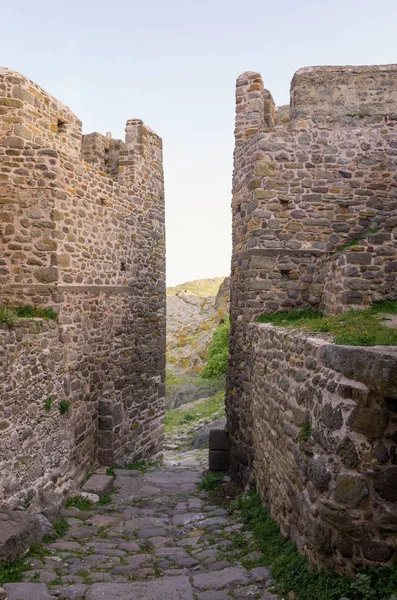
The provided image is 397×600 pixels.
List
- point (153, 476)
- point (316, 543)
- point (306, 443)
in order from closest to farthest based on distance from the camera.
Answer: point (316, 543)
point (306, 443)
point (153, 476)

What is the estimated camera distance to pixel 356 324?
21.6 ft

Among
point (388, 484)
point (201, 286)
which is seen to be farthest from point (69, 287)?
point (201, 286)

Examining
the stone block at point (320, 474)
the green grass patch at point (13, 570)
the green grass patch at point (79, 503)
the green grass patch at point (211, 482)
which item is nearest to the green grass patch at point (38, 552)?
the green grass patch at point (13, 570)

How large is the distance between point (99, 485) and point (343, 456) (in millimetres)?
6212

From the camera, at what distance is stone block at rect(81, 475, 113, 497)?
930cm

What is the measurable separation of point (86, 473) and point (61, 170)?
5780 mm

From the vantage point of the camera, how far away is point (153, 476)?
37.2 feet

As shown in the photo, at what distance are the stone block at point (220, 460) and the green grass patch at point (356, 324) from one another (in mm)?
3537

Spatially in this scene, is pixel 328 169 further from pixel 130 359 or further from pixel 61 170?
pixel 130 359

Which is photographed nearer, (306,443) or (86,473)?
(306,443)

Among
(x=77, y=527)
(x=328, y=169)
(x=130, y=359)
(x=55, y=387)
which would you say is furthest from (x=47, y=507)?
(x=328, y=169)

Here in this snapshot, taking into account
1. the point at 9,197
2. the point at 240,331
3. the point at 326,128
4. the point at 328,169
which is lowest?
the point at 240,331

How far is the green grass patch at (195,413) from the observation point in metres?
20.0

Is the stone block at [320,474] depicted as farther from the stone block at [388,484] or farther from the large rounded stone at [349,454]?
the stone block at [388,484]
